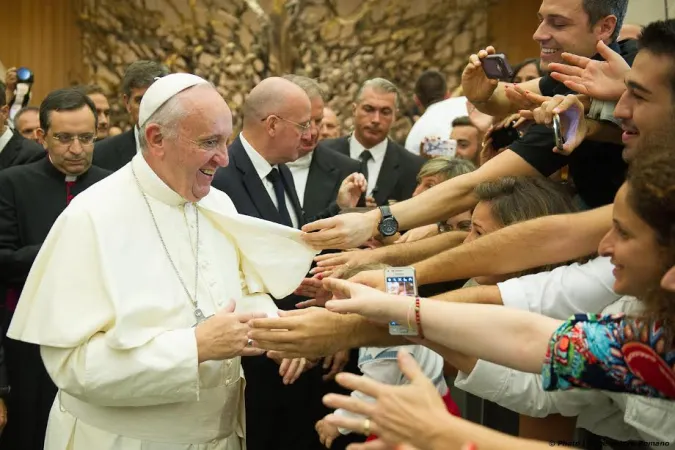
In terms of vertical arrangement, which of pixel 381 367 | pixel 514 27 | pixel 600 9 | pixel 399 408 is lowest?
pixel 381 367

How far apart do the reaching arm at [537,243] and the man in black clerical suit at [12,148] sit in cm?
324

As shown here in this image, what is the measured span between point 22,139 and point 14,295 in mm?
1476

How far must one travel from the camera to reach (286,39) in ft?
33.0

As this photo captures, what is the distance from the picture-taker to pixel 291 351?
10.2ft

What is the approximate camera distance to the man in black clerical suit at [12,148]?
5.79m

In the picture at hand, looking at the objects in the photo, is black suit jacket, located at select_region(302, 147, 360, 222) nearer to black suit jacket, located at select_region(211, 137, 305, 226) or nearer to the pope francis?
black suit jacket, located at select_region(211, 137, 305, 226)

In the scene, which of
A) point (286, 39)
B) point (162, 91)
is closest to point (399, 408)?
point (162, 91)

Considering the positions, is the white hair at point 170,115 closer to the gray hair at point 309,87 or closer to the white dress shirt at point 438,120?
the gray hair at point 309,87

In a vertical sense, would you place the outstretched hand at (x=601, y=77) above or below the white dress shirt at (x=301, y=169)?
above

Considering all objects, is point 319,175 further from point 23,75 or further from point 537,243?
point 23,75

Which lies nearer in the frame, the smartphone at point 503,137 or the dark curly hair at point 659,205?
the dark curly hair at point 659,205

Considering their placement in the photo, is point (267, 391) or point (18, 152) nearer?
point (267, 391)

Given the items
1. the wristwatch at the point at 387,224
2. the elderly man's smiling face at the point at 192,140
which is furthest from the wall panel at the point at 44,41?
the elderly man's smiling face at the point at 192,140

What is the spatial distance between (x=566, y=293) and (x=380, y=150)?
3502mm
